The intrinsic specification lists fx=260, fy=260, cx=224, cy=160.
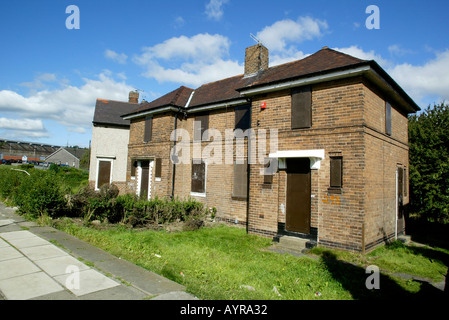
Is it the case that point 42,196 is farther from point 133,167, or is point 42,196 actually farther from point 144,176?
point 133,167

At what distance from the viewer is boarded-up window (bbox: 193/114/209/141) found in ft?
45.3

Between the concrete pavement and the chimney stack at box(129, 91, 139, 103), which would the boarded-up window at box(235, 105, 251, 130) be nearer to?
the concrete pavement

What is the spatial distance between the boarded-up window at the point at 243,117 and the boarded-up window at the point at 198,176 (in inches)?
112

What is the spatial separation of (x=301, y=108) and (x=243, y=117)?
12.1ft

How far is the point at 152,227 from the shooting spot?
10188 mm

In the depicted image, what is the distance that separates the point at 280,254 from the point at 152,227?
5.14 metres

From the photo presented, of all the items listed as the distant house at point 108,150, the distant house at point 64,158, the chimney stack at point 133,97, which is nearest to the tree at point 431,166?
the distant house at point 108,150

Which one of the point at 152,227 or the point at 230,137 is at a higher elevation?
the point at 230,137

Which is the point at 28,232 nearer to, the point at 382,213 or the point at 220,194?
the point at 220,194

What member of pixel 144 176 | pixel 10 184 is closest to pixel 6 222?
pixel 10 184

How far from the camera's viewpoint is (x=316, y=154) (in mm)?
8328

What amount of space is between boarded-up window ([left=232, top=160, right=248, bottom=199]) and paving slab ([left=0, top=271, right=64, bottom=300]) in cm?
827
